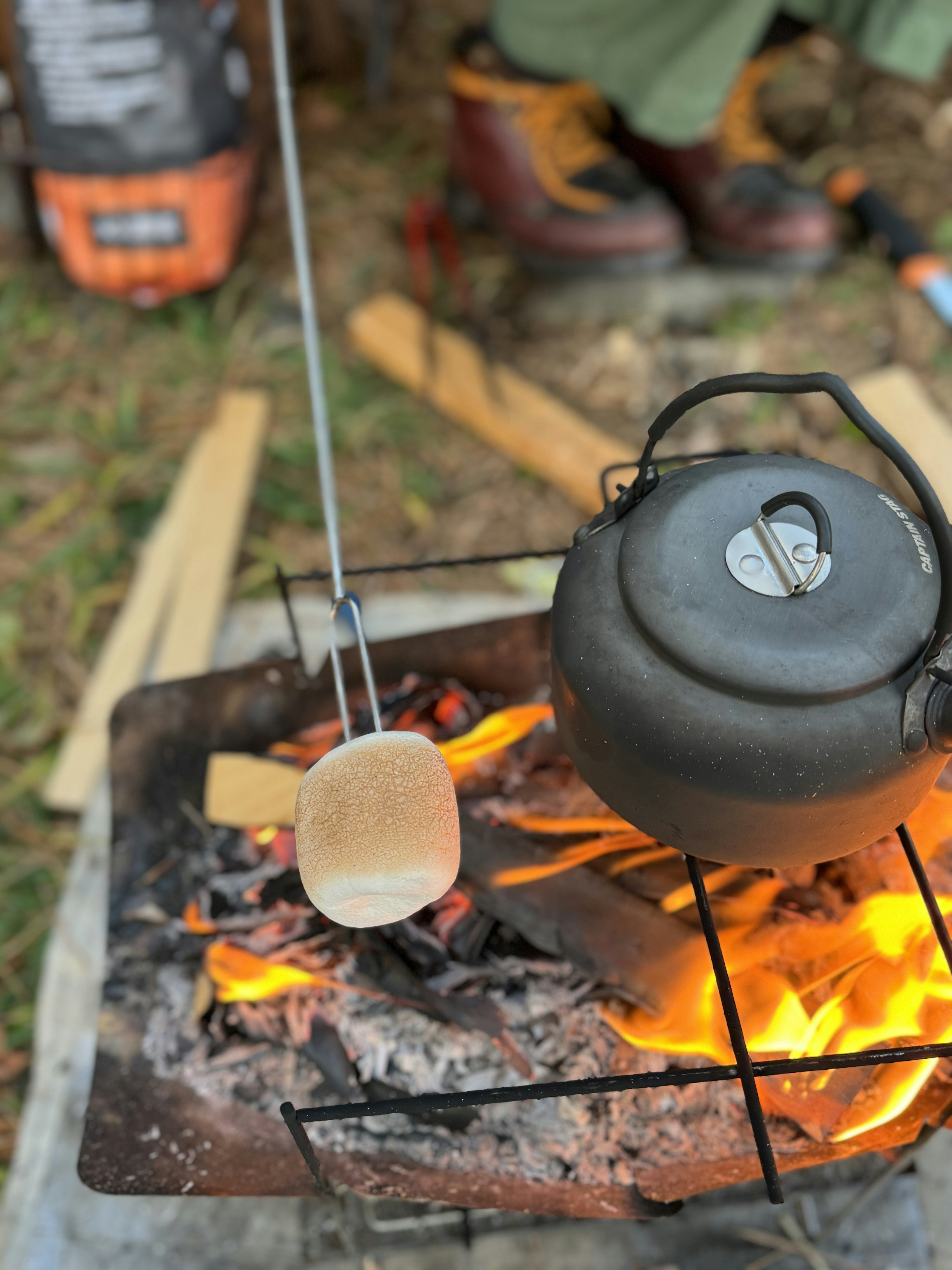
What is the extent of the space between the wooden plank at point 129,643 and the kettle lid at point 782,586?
1460 mm

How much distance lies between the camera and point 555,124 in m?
2.95

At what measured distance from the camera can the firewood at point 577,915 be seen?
1357 mm

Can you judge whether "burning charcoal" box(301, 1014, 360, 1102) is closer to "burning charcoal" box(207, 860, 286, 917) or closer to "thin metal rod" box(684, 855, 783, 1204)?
"burning charcoal" box(207, 860, 286, 917)

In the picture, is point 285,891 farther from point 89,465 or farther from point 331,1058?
point 89,465

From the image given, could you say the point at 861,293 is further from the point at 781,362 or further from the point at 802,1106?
the point at 802,1106

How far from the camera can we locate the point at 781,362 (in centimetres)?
303

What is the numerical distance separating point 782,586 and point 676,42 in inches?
91.1

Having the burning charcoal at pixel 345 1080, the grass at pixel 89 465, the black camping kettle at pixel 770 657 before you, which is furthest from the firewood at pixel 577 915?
the grass at pixel 89 465

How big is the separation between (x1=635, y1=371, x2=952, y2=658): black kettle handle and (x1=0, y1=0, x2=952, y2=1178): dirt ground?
1.72 metres

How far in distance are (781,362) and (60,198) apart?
2121mm

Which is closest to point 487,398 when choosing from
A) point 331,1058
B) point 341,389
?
point 341,389

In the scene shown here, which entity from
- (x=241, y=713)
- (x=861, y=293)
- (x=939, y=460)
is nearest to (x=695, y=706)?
(x=241, y=713)

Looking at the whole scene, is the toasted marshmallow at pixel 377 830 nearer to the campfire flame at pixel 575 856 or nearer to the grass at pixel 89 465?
the campfire flame at pixel 575 856

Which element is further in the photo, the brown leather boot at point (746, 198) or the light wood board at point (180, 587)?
the brown leather boot at point (746, 198)
